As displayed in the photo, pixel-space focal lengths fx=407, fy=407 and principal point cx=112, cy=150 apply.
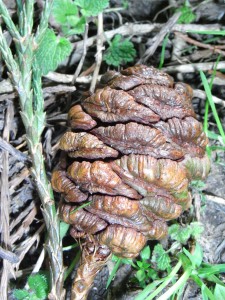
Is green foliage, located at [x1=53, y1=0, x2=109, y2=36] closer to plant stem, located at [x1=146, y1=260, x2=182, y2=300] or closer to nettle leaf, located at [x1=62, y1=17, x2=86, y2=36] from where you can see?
nettle leaf, located at [x1=62, y1=17, x2=86, y2=36]

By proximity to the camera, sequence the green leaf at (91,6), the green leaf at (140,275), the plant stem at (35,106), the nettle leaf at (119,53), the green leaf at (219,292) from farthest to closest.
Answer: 1. the nettle leaf at (119,53)
2. the green leaf at (91,6)
3. the green leaf at (140,275)
4. the green leaf at (219,292)
5. the plant stem at (35,106)

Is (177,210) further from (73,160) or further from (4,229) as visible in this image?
(4,229)

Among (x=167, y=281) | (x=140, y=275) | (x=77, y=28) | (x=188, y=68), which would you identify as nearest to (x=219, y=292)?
(x=167, y=281)

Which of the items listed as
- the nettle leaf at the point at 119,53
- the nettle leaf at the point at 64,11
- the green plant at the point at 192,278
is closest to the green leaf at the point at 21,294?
the green plant at the point at 192,278

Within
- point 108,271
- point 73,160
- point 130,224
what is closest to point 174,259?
point 108,271

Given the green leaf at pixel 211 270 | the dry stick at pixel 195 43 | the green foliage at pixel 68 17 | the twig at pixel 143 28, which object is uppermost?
the green foliage at pixel 68 17

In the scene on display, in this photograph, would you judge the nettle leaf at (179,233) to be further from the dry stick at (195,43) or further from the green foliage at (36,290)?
the dry stick at (195,43)
